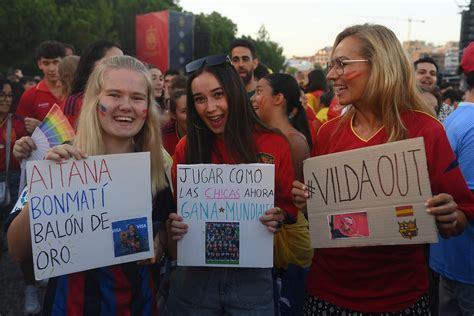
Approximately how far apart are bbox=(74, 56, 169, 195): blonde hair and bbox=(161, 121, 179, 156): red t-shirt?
6.41ft

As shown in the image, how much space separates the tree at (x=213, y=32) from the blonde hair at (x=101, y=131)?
46.8 metres

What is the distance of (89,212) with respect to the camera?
1956mm

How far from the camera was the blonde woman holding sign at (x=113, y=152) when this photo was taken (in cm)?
194

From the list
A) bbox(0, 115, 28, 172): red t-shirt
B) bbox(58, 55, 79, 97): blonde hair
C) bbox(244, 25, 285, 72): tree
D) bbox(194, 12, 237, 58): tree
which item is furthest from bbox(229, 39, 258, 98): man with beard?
bbox(244, 25, 285, 72): tree

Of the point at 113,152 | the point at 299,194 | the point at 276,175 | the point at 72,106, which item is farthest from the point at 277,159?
the point at 72,106

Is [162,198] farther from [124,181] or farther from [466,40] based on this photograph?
[466,40]

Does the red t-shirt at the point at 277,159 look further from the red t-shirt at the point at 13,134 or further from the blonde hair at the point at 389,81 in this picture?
the red t-shirt at the point at 13,134

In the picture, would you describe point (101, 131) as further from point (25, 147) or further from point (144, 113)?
point (25, 147)

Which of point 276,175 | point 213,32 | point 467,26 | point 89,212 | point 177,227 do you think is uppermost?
point 213,32

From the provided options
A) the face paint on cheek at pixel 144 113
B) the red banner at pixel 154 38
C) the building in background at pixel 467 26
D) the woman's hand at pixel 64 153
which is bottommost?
the woman's hand at pixel 64 153

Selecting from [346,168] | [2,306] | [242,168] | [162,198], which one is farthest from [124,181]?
[2,306]

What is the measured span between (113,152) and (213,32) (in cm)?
5592

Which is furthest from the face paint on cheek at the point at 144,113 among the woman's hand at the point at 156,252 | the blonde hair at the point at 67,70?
the blonde hair at the point at 67,70

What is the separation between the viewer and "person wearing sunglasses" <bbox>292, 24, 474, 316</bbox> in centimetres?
196
